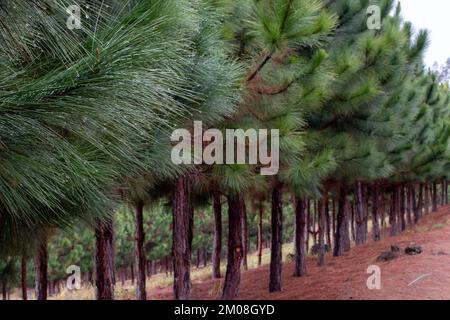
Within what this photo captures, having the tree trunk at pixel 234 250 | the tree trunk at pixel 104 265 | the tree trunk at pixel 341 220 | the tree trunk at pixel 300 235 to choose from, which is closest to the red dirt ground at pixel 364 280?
the tree trunk at pixel 300 235

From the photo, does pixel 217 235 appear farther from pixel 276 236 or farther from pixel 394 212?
pixel 394 212

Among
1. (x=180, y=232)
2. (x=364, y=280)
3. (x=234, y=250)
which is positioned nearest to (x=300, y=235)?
(x=364, y=280)

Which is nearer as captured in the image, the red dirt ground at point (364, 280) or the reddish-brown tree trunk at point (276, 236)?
the red dirt ground at point (364, 280)

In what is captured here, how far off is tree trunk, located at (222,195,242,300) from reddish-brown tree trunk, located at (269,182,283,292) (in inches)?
37.1

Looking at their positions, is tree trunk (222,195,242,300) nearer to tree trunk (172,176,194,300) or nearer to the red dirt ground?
tree trunk (172,176,194,300)

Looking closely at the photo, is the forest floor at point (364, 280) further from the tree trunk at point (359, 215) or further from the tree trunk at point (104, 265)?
the tree trunk at point (104, 265)

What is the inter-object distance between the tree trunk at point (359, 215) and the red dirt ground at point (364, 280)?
178 cm

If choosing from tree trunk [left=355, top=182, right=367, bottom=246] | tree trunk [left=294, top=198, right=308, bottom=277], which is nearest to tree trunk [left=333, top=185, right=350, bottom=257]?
tree trunk [left=355, top=182, right=367, bottom=246]

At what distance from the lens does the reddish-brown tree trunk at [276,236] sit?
312 inches

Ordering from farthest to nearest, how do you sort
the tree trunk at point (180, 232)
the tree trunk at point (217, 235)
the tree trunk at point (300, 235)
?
the tree trunk at point (217, 235) < the tree trunk at point (300, 235) < the tree trunk at point (180, 232)

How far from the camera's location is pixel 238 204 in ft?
22.1

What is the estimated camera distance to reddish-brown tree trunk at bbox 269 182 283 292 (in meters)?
7.92
